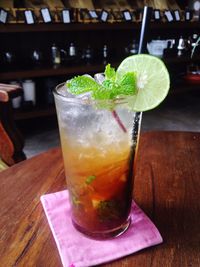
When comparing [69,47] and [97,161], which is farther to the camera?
[69,47]

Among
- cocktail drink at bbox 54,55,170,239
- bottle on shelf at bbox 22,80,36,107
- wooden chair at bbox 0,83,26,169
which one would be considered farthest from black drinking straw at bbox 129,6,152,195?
bottle on shelf at bbox 22,80,36,107

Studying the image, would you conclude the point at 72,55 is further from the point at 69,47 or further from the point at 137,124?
the point at 137,124

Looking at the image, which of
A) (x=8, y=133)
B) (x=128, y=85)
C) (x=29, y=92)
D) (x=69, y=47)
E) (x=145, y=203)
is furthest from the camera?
(x=69, y=47)

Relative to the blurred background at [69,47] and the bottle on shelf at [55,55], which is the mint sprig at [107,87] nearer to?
the blurred background at [69,47]

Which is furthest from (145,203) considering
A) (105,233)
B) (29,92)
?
(29,92)

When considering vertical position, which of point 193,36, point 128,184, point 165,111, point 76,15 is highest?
point 76,15

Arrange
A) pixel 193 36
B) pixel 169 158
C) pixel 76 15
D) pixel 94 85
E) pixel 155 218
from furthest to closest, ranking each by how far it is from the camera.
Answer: pixel 193 36 → pixel 76 15 → pixel 169 158 → pixel 155 218 → pixel 94 85

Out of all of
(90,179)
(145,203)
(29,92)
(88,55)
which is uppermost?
(90,179)

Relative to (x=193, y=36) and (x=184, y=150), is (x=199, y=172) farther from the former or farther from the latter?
(x=193, y=36)

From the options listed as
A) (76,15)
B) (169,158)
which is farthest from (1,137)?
(76,15)
